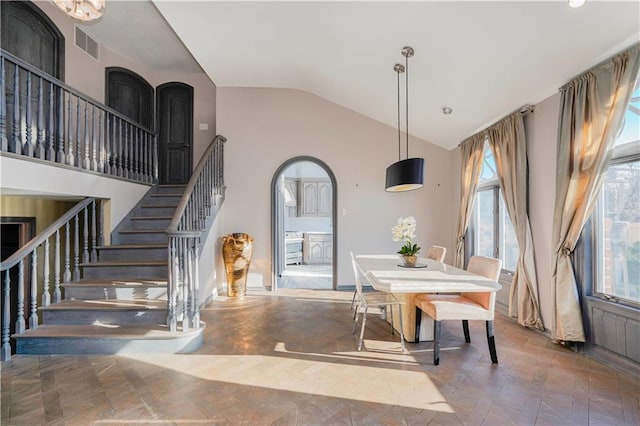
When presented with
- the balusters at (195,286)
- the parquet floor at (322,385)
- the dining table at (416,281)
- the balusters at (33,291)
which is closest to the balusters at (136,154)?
the balusters at (33,291)

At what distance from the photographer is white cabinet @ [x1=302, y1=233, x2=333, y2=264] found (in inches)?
338

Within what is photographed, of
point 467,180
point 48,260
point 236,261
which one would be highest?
point 467,180

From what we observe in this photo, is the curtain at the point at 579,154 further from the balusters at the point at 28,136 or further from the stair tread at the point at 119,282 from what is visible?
the balusters at the point at 28,136

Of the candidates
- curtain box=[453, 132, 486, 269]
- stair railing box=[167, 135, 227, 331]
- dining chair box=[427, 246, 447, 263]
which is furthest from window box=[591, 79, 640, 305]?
stair railing box=[167, 135, 227, 331]

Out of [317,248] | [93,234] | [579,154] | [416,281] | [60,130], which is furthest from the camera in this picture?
[317,248]

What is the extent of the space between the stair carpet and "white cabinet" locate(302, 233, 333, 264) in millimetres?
4507

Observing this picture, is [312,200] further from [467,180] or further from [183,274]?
[183,274]

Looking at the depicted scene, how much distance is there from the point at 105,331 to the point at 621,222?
476cm

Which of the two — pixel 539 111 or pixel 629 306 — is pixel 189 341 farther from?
pixel 539 111

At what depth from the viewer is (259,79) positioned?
16.7ft

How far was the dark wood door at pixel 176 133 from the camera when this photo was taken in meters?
5.90

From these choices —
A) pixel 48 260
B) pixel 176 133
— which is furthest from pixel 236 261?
pixel 176 133

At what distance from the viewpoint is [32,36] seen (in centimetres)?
413

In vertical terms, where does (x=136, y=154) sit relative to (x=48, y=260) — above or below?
above
